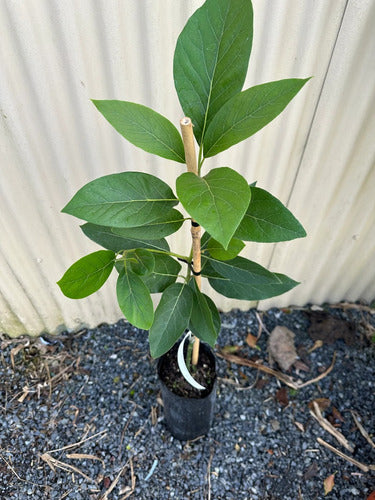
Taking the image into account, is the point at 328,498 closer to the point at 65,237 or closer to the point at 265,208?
the point at 265,208

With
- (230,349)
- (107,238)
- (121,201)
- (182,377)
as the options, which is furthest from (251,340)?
(121,201)

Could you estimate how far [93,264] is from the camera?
75cm

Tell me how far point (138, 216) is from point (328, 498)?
4.08ft

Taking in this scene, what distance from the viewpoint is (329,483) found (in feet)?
4.31

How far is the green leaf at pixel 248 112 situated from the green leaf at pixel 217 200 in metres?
0.06

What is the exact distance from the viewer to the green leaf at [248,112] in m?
0.57

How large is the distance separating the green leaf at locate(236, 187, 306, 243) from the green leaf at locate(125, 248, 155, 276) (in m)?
0.20

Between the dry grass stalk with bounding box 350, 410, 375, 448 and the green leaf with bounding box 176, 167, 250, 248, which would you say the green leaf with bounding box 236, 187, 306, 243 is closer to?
the green leaf with bounding box 176, 167, 250, 248

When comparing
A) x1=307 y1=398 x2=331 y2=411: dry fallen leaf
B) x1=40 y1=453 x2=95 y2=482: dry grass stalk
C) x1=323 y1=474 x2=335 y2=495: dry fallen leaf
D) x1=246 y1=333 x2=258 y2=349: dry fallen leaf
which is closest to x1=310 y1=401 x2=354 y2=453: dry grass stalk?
x1=307 y1=398 x2=331 y2=411: dry fallen leaf

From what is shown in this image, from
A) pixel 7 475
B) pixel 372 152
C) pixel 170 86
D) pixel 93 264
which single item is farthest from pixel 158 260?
pixel 7 475

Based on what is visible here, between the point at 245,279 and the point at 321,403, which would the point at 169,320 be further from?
the point at 321,403

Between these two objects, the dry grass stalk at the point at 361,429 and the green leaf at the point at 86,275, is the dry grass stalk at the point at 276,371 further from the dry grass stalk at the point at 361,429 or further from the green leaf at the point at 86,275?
the green leaf at the point at 86,275

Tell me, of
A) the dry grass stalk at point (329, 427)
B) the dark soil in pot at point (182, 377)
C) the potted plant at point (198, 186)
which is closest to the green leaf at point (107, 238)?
the potted plant at point (198, 186)

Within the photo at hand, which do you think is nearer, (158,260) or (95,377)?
(158,260)
